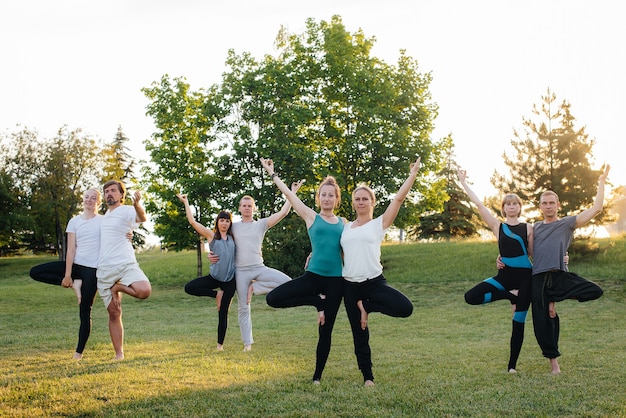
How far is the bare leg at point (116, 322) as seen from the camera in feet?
30.3

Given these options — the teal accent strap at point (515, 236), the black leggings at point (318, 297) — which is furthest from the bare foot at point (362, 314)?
the teal accent strap at point (515, 236)

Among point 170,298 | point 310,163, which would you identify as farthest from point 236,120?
point 170,298

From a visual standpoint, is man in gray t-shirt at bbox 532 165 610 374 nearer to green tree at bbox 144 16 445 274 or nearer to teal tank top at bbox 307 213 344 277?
teal tank top at bbox 307 213 344 277

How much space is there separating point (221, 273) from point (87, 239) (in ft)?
7.47

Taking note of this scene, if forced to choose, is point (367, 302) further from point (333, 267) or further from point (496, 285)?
point (496, 285)

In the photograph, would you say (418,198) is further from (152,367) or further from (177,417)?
(177,417)

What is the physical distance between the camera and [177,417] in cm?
571

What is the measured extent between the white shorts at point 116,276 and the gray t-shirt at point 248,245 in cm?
205

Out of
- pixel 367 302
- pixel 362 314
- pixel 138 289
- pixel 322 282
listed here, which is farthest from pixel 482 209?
pixel 138 289

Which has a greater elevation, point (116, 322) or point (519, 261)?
point (519, 261)

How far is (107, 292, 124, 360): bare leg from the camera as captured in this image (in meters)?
9.24

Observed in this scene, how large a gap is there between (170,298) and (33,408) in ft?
67.5

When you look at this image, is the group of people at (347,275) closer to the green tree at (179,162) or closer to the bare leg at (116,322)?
the bare leg at (116,322)

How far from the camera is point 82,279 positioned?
9398 mm
